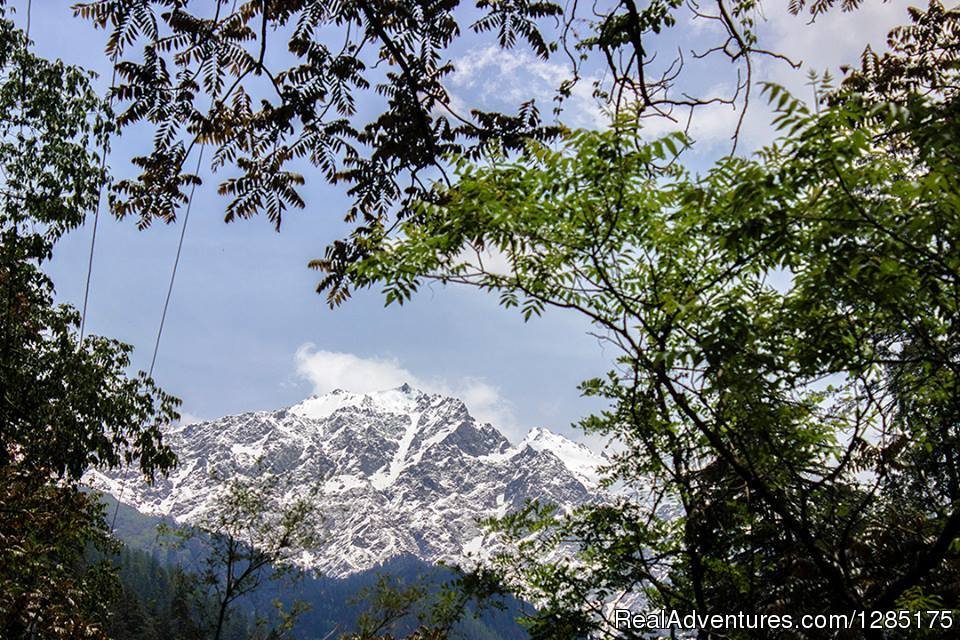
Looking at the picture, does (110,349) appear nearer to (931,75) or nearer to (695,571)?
(695,571)

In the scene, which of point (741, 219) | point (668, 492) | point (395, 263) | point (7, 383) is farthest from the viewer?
point (7, 383)

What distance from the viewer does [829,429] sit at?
6594mm

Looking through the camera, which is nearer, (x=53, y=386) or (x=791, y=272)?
(x=791, y=272)

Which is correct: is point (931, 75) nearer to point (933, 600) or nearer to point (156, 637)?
point (933, 600)

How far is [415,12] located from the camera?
4922 mm

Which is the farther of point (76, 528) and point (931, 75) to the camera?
point (76, 528)

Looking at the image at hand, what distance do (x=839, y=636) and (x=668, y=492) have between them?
118 inches

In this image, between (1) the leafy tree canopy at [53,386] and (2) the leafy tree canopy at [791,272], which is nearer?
(2) the leafy tree canopy at [791,272]

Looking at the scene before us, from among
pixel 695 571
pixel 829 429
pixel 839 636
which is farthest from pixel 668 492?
pixel 839 636

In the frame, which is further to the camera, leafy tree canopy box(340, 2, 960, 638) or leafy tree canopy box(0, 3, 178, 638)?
leafy tree canopy box(0, 3, 178, 638)

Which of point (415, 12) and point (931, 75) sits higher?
point (931, 75)

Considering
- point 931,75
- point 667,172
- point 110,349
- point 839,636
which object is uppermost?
point 931,75

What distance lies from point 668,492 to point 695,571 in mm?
1171

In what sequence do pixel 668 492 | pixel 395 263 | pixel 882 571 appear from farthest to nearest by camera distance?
pixel 668 492 → pixel 882 571 → pixel 395 263
